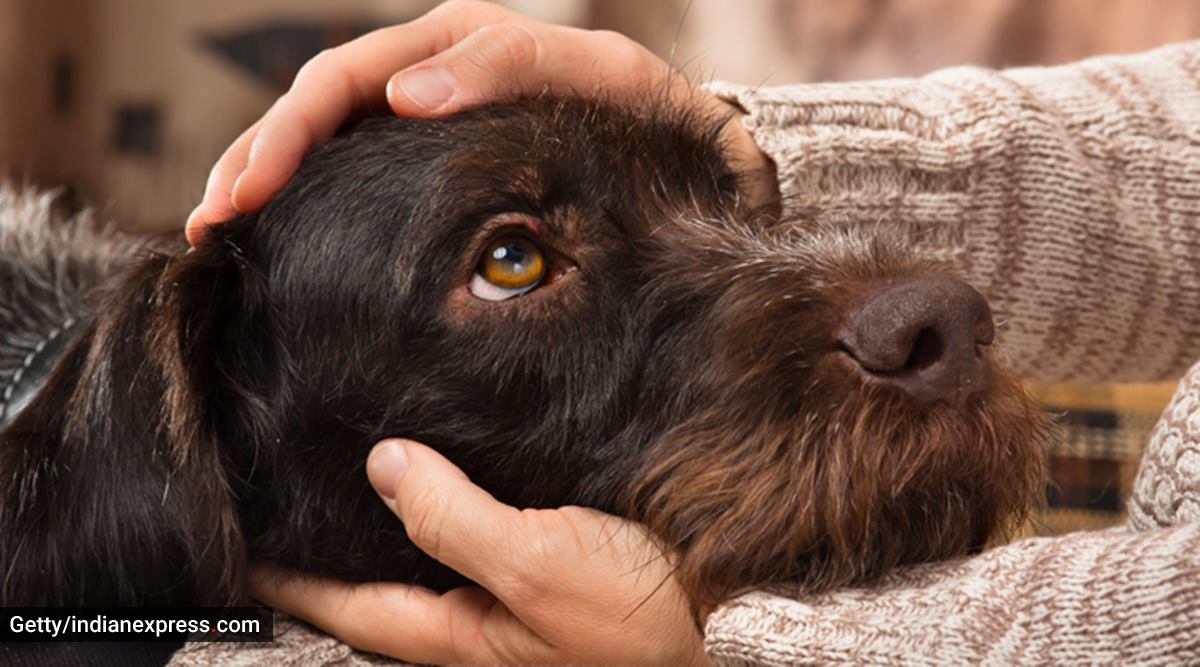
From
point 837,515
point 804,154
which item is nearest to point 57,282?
point 804,154

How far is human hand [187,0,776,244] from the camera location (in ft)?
5.90

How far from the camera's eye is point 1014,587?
1.24m

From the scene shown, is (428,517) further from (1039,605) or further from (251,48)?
(251,48)

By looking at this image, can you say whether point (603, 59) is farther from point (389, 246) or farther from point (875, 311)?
point (875, 311)

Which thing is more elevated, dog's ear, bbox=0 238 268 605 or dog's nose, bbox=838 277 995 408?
dog's nose, bbox=838 277 995 408

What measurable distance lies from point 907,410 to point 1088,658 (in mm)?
346

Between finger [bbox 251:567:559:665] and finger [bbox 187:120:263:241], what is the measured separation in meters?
0.57

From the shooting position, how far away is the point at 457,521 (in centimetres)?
152

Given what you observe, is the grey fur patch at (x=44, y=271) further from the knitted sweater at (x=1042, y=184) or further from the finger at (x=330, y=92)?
the knitted sweater at (x=1042, y=184)

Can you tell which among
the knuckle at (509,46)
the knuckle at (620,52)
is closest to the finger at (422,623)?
the knuckle at (509,46)

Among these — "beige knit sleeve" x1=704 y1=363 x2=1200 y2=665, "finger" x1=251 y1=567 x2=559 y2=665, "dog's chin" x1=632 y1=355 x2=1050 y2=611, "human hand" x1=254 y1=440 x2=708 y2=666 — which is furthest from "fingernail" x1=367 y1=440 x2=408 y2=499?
"beige knit sleeve" x1=704 y1=363 x2=1200 y2=665

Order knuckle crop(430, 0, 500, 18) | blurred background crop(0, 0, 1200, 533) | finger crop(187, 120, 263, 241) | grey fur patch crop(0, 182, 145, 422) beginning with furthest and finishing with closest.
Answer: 1. blurred background crop(0, 0, 1200, 533)
2. grey fur patch crop(0, 182, 145, 422)
3. knuckle crop(430, 0, 500, 18)
4. finger crop(187, 120, 263, 241)

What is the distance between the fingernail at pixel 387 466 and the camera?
162 centimetres

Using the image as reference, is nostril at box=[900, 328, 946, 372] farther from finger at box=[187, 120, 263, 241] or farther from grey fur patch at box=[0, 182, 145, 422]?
grey fur patch at box=[0, 182, 145, 422]
